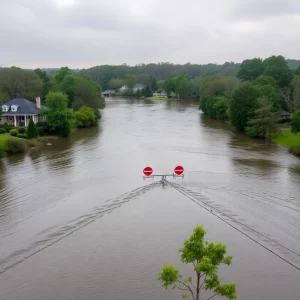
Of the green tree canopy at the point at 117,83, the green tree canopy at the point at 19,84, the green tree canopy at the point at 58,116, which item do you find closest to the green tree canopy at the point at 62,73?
the green tree canopy at the point at 19,84

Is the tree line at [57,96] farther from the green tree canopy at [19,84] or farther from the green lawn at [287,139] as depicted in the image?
the green lawn at [287,139]

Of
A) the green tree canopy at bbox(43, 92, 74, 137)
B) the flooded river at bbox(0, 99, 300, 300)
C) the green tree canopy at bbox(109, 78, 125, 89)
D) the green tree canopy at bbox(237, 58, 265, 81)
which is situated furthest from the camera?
the green tree canopy at bbox(109, 78, 125, 89)

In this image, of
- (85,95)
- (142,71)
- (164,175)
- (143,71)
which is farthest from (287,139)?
(143,71)

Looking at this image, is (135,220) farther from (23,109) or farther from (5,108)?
(5,108)

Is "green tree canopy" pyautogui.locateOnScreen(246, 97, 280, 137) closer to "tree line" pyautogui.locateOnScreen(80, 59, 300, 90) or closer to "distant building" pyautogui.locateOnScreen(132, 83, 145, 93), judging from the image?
"distant building" pyautogui.locateOnScreen(132, 83, 145, 93)

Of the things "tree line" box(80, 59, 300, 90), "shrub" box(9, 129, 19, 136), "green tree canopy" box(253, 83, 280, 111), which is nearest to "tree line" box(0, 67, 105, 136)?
"shrub" box(9, 129, 19, 136)

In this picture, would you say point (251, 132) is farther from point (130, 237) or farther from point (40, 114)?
point (130, 237)
